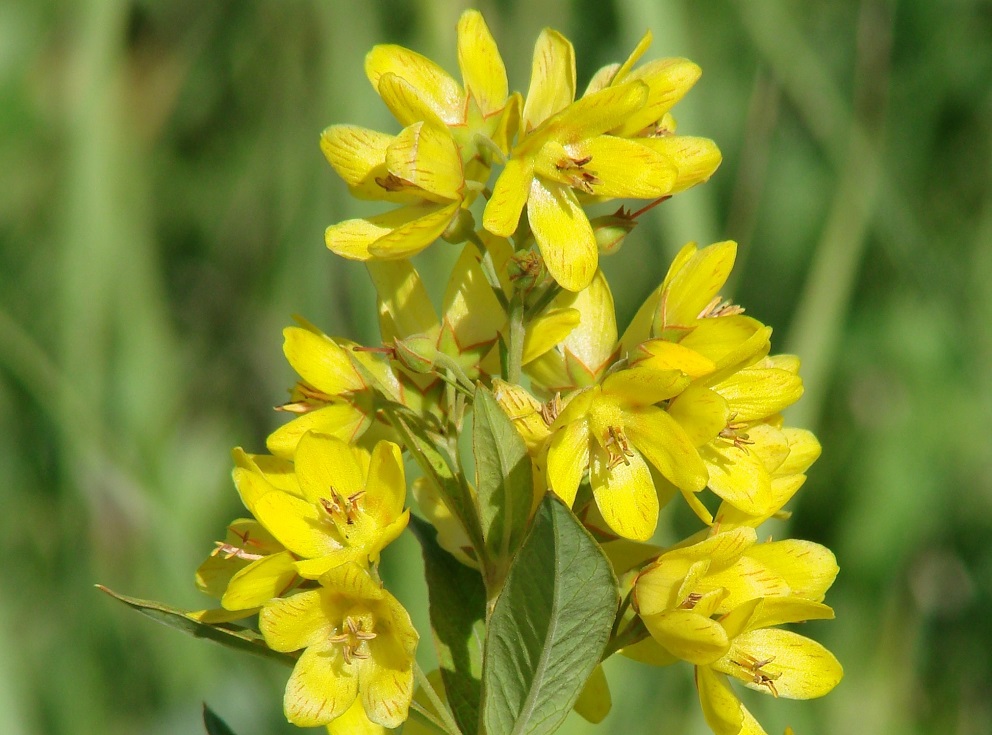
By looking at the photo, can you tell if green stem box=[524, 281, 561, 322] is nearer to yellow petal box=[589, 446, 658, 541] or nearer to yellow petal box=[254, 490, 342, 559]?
yellow petal box=[589, 446, 658, 541]

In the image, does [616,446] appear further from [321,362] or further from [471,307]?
[321,362]

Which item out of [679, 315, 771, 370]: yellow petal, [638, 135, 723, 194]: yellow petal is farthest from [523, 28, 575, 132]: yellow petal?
[679, 315, 771, 370]: yellow petal

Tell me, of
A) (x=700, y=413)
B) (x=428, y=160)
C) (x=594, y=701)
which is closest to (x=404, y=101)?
(x=428, y=160)

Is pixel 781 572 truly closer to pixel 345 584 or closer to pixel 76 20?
pixel 345 584

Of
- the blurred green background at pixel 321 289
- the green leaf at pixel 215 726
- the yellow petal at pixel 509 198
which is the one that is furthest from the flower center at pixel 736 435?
the blurred green background at pixel 321 289

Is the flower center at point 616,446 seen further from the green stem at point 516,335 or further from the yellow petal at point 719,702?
the yellow petal at point 719,702

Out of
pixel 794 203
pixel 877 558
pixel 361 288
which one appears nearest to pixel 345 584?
pixel 361 288
